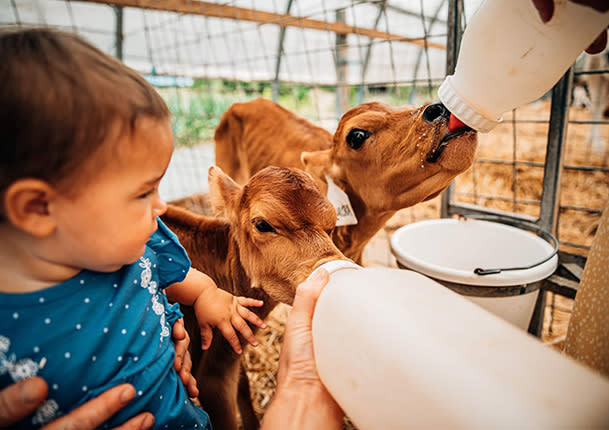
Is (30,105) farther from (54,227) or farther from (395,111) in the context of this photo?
(395,111)

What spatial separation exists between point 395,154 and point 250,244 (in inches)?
29.7

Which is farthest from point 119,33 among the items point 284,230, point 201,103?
point 284,230

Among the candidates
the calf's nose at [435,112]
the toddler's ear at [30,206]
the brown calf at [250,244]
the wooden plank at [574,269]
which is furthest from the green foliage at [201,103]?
the toddler's ear at [30,206]

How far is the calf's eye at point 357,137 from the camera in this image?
5.22ft

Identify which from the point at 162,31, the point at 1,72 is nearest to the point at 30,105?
the point at 1,72

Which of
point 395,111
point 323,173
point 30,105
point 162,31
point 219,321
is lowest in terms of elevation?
point 219,321

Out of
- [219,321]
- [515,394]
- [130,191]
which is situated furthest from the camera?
[219,321]

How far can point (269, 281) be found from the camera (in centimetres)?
113

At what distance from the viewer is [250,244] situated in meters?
1.18

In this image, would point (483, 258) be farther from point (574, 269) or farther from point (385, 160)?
point (385, 160)

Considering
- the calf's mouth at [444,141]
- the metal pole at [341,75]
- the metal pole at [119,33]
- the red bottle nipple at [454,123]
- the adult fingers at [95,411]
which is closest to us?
the adult fingers at [95,411]

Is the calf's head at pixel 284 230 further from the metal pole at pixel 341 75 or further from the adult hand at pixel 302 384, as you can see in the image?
the metal pole at pixel 341 75

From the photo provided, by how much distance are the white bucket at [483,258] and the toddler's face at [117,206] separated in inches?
41.9

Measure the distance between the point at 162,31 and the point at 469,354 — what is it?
4650 mm
